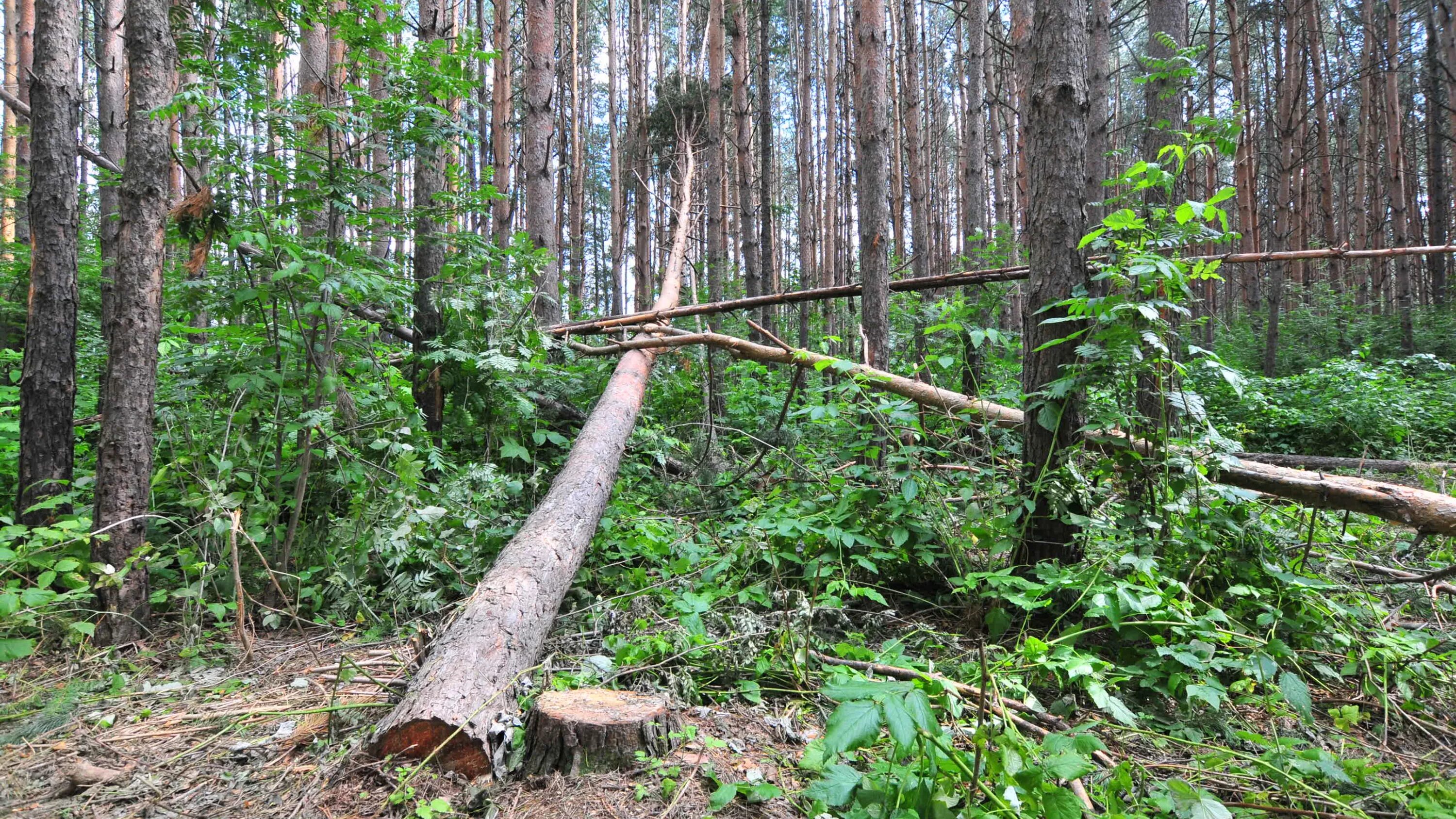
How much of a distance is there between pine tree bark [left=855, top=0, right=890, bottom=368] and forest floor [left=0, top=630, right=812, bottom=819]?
3.43 metres

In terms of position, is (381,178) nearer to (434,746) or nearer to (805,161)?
(434,746)

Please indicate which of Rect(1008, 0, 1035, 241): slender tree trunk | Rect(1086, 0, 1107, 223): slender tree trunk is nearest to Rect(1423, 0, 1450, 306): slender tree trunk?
Rect(1008, 0, 1035, 241): slender tree trunk

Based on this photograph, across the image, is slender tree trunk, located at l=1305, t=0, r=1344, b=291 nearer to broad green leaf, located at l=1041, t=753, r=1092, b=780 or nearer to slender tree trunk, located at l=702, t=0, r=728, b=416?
slender tree trunk, located at l=702, t=0, r=728, b=416

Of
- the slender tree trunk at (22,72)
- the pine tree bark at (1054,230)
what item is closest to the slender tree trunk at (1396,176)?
the pine tree bark at (1054,230)

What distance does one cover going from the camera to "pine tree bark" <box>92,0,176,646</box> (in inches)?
121

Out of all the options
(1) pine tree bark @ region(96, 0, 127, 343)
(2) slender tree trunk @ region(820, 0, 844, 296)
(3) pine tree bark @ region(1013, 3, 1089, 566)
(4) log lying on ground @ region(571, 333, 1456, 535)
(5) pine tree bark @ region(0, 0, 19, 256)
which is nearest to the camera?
(4) log lying on ground @ region(571, 333, 1456, 535)

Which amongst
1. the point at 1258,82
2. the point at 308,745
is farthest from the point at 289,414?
the point at 1258,82

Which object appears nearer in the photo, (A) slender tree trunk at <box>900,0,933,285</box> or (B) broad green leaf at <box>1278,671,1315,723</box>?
(B) broad green leaf at <box>1278,671,1315,723</box>

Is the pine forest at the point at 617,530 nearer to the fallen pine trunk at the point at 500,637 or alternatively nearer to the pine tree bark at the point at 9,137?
the fallen pine trunk at the point at 500,637

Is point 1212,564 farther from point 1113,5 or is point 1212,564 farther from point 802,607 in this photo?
point 1113,5

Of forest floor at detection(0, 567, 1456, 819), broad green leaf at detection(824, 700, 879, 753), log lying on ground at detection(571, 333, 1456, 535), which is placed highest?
log lying on ground at detection(571, 333, 1456, 535)

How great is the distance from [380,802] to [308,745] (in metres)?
0.55

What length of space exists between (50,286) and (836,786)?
15.9 ft

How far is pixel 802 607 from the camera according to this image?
285cm
